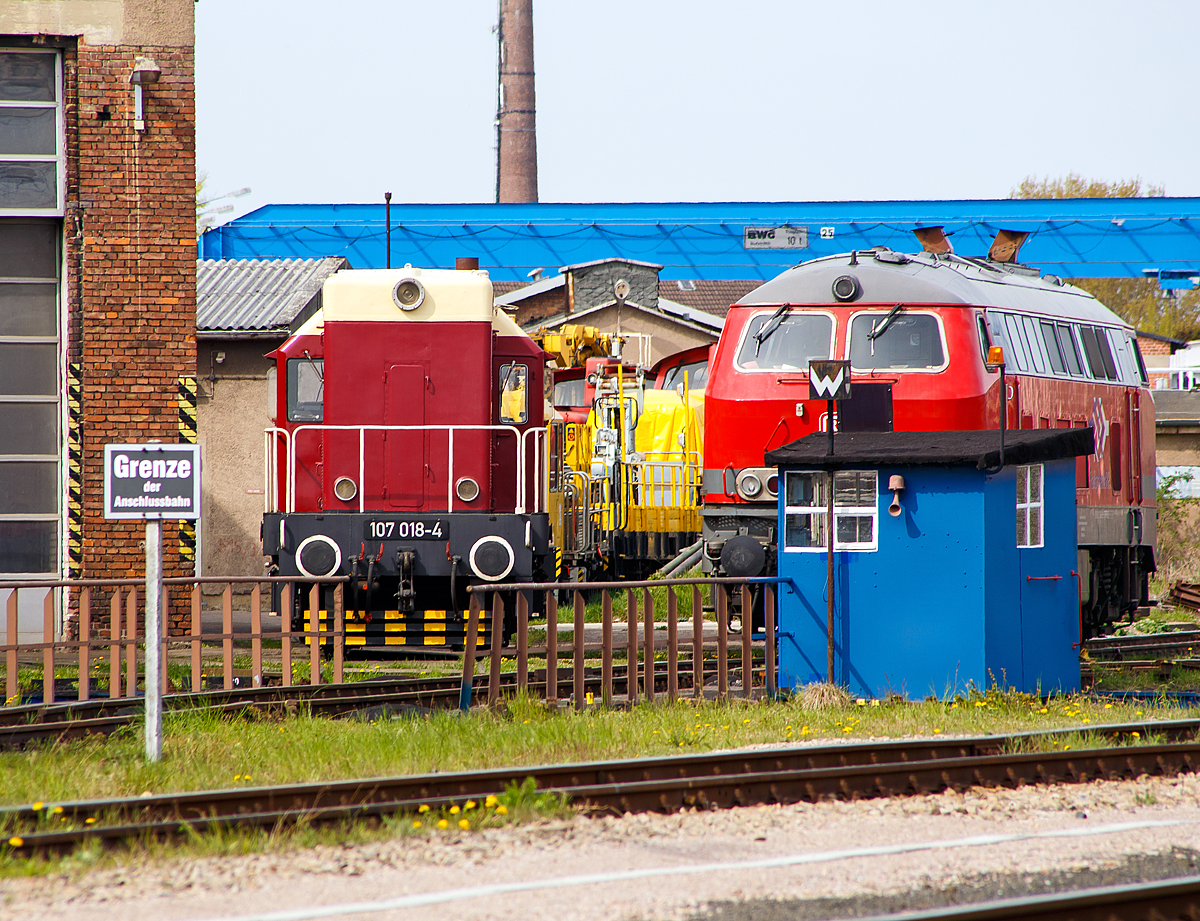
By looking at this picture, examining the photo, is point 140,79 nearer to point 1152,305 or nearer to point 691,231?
point 691,231

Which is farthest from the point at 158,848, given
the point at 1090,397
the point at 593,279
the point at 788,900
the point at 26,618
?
the point at 593,279

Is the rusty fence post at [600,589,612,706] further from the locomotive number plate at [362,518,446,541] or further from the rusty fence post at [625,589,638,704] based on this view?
the locomotive number plate at [362,518,446,541]

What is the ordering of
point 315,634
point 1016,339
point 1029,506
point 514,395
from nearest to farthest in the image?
1. point 1029,506
2. point 315,634
3. point 1016,339
4. point 514,395

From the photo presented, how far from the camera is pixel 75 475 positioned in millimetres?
15109

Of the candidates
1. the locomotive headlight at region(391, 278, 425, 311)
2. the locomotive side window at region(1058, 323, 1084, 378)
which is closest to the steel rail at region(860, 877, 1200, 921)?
the locomotive headlight at region(391, 278, 425, 311)

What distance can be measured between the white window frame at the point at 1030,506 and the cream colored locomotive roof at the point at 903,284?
2393mm

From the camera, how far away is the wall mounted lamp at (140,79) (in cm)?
1516

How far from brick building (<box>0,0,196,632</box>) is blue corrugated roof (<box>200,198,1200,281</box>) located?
11001 mm

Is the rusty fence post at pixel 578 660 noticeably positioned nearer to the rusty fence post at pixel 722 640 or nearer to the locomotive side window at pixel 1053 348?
the rusty fence post at pixel 722 640

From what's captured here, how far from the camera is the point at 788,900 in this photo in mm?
5602

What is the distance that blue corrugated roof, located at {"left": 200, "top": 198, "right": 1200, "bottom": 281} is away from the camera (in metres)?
26.7

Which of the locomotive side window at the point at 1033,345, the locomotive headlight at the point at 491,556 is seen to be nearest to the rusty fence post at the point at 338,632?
the locomotive headlight at the point at 491,556

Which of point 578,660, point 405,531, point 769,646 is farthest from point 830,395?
point 405,531

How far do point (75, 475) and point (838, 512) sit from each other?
8997mm
